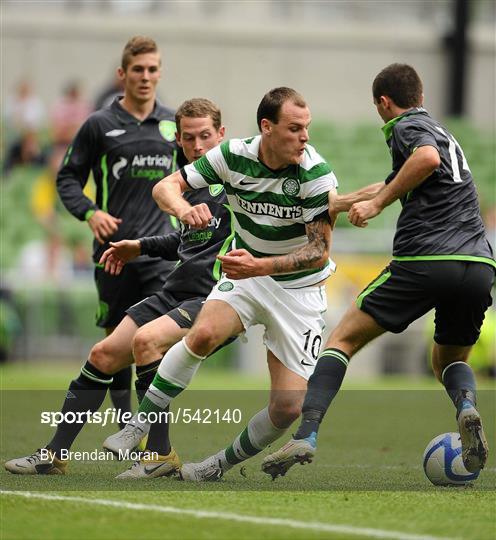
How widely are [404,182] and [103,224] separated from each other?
88.9 inches

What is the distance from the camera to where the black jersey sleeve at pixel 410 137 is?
6.29 m

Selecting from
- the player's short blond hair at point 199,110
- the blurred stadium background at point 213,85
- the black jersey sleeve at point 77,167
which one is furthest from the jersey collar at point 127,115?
the blurred stadium background at point 213,85

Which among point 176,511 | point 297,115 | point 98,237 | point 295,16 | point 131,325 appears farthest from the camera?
point 295,16

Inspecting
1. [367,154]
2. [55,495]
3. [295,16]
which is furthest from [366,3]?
[55,495]

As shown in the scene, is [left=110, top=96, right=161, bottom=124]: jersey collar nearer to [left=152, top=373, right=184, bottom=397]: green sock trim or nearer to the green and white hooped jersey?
the green and white hooped jersey

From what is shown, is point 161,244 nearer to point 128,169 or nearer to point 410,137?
point 128,169

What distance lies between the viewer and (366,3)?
87.5ft

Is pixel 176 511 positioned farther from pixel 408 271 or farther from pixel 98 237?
pixel 98 237

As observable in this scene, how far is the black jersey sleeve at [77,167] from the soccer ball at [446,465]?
270cm

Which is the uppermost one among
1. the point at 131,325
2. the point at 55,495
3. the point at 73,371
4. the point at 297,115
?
the point at 297,115

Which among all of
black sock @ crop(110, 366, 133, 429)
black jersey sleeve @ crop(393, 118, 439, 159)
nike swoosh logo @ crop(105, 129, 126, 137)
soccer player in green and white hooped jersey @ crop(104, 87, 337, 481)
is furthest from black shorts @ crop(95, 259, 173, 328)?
black jersey sleeve @ crop(393, 118, 439, 159)

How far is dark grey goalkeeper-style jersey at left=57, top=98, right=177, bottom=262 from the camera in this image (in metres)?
7.96

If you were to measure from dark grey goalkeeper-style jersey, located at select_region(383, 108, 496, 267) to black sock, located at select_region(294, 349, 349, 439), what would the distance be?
2.04 ft

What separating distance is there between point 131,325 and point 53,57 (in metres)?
18.0
